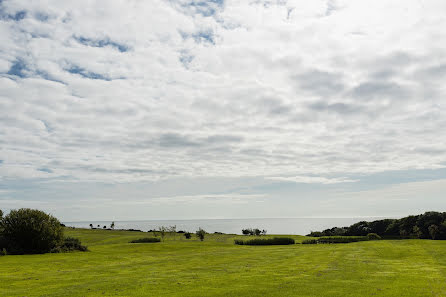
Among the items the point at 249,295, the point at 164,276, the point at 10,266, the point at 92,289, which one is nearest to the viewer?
the point at 249,295

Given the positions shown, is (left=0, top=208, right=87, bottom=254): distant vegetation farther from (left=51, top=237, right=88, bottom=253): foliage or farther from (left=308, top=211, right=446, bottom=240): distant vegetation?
(left=308, top=211, right=446, bottom=240): distant vegetation

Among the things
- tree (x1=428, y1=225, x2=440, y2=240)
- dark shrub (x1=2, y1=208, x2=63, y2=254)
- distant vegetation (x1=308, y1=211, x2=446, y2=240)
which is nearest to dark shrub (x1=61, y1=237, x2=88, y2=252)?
dark shrub (x1=2, y1=208, x2=63, y2=254)

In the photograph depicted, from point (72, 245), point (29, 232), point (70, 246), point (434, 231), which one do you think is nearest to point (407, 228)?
point (434, 231)

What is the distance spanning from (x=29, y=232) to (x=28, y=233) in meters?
0.25

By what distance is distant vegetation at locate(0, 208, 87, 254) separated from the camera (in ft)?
207

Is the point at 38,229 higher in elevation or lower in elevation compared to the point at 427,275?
higher

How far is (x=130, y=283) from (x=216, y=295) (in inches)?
386

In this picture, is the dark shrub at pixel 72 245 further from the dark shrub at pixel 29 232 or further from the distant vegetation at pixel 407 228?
the distant vegetation at pixel 407 228

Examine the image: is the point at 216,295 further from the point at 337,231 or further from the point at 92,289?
the point at 337,231

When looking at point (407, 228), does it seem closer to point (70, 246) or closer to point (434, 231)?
point (434, 231)

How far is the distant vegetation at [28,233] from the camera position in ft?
207

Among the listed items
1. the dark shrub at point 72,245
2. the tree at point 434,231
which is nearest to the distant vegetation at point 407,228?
the tree at point 434,231

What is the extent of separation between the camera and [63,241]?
6969 centimetres

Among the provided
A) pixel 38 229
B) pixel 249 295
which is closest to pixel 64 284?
pixel 249 295
